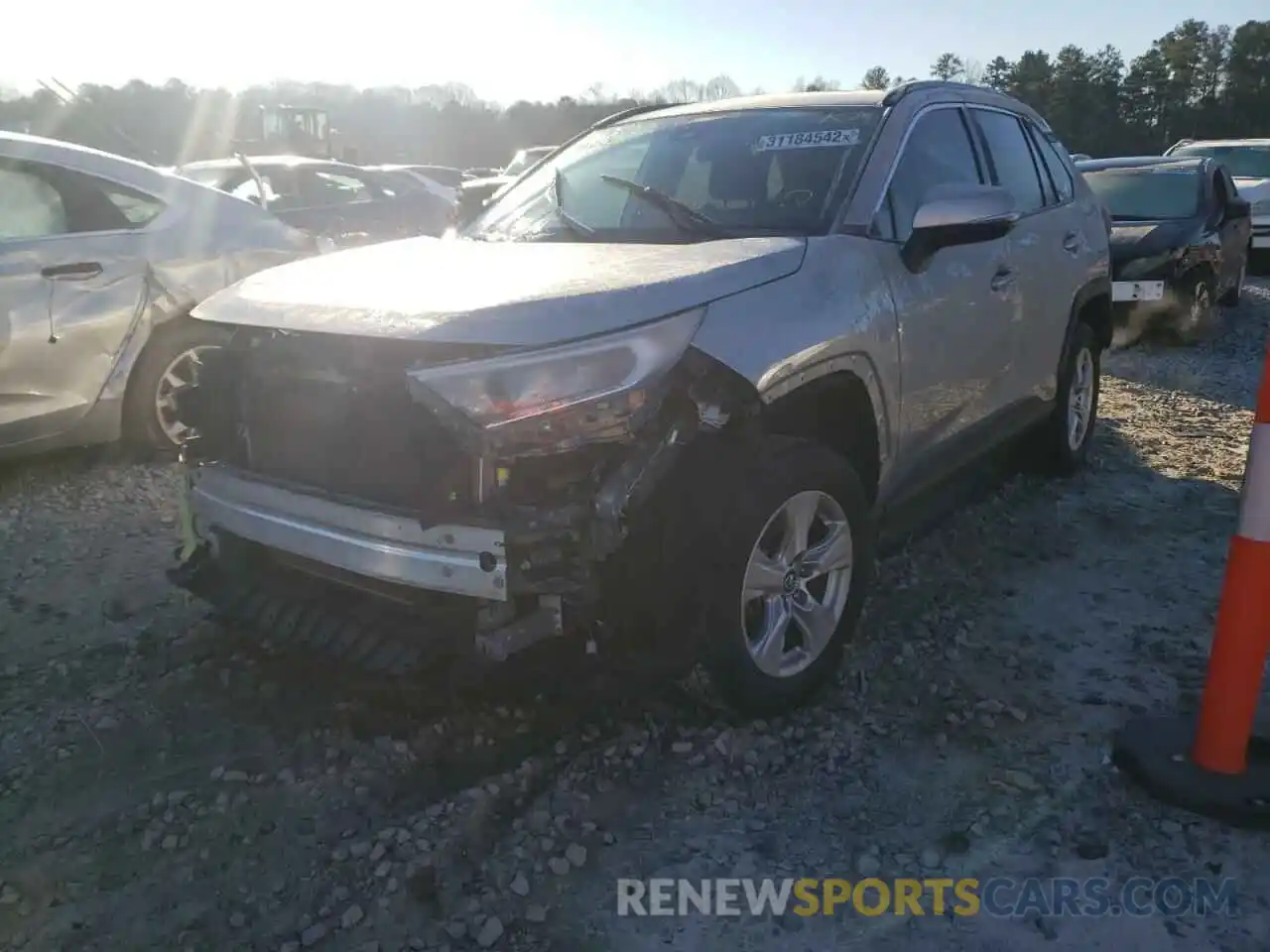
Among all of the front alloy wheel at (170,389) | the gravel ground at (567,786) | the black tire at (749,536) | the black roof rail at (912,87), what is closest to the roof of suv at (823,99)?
the black roof rail at (912,87)

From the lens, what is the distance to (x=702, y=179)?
3814mm

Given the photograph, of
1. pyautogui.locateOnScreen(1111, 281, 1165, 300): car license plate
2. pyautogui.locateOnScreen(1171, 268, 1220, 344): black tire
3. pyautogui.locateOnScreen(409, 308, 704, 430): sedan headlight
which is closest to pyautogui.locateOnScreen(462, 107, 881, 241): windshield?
pyautogui.locateOnScreen(409, 308, 704, 430): sedan headlight

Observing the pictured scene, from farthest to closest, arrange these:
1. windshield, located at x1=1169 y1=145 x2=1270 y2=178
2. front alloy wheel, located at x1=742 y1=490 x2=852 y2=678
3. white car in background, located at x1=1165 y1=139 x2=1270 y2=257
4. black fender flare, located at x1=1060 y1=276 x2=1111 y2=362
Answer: windshield, located at x1=1169 y1=145 x2=1270 y2=178
white car in background, located at x1=1165 y1=139 x2=1270 y2=257
black fender flare, located at x1=1060 y1=276 x2=1111 y2=362
front alloy wheel, located at x1=742 y1=490 x2=852 y2=678

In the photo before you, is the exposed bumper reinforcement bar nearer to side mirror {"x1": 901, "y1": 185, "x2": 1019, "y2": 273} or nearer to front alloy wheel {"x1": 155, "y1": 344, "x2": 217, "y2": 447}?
side mirror {"x1": 901, "y1": 185, "x2": 1019, "y2": 273}

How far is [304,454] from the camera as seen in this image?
2.96 meters

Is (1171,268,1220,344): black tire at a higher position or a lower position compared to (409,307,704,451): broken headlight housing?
lower

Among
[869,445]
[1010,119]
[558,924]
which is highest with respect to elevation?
[1010,119]

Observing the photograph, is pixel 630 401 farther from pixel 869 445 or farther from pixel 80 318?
pixel 80 318

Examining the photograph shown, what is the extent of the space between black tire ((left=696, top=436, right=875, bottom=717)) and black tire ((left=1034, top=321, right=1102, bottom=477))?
2.38 meters

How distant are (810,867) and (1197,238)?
27.9ft

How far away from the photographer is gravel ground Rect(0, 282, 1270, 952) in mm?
2355

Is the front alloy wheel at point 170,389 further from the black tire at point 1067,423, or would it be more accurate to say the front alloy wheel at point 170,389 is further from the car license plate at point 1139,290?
the car license plate at point 1139,290

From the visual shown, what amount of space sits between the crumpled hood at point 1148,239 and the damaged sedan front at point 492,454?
669cm

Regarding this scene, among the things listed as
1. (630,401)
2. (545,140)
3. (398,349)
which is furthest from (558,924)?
(545,140)
